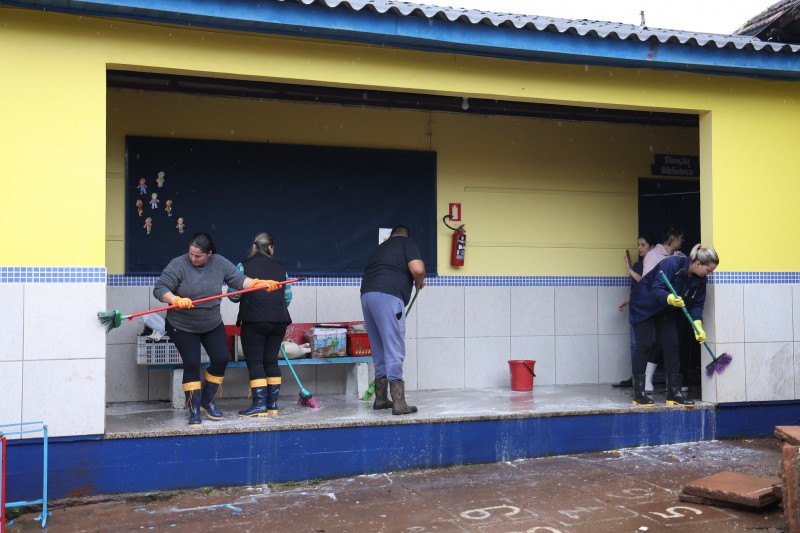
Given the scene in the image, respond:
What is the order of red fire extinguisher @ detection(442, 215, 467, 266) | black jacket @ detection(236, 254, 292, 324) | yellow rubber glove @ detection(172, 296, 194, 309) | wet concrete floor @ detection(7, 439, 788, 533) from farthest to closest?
red fire extinguisher @ detection(442, 215, 467, 266) < black jacket @ detection(236, 254, 292, 324) < yellow rubber glove @ detection(172, 296, 194, 309) < wet concrete floor @ detection(7, 439, 788, 533)

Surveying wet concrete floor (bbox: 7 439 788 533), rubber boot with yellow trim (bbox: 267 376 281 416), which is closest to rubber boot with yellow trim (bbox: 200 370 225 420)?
rubber boot with yellow trim (bbox: 267 376 281 416)

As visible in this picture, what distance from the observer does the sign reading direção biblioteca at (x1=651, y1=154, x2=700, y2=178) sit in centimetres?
1029

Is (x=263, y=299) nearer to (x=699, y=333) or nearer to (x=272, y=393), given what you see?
(x=272, y=393)

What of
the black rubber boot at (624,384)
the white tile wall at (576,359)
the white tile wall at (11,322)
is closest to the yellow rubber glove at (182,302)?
the white tile wall at (11,322)

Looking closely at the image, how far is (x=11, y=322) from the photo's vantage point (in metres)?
6.02

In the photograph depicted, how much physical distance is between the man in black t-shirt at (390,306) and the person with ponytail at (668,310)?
2.25 meters

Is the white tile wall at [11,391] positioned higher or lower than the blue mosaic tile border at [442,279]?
lower

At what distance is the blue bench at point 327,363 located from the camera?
25.5 feet

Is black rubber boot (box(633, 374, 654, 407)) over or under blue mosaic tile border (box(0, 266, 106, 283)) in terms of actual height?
under

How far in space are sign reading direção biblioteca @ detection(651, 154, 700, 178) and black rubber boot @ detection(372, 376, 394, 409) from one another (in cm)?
467

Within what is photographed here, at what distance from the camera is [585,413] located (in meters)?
7.70

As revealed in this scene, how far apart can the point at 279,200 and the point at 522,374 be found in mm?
3142

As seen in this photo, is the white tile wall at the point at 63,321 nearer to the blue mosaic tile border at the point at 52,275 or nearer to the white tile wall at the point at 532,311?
the blue mosaic tile border at the point at 52,275

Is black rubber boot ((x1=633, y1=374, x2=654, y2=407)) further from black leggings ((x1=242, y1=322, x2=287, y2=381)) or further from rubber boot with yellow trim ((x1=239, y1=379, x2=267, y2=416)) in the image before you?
rubber boot with yellow trim ((x1=239, y1=379, x2=267, y2=416))
